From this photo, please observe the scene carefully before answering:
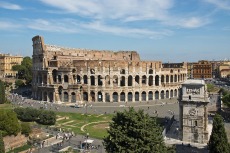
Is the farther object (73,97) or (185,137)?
(73,97)

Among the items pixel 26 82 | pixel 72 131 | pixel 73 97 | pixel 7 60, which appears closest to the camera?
pixel 72 131

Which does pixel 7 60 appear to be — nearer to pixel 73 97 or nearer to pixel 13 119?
pixel 73 97

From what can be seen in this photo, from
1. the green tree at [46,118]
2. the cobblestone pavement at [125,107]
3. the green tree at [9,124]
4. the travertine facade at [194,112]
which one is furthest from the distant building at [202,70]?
the green tree at [9,124]

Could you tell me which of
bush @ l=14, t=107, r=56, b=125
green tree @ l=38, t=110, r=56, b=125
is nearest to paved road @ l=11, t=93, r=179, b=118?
green tree @ l=38, t=110, r=56, b=125

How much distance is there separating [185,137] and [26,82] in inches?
3183

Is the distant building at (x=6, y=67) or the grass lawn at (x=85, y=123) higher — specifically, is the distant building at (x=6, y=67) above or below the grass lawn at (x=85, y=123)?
above

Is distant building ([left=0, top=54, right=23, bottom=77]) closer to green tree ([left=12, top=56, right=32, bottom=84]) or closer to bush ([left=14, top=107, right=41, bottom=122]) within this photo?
green tree ([left=12, top=56, right=32, bottom=84])

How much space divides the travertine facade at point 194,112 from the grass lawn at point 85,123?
41.0 feet

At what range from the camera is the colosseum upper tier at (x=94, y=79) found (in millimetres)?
79688

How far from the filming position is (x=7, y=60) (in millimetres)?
136625

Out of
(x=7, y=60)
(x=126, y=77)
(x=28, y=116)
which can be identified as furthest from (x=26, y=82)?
(x=28, y=116)

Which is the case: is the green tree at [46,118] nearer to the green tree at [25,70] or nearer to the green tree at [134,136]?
the green tree at [134,136]

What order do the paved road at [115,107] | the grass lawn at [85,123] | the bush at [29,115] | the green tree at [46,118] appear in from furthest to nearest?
the paved road at [115,107], the bush at [29,115], the green tree at [46,118], the grass lawn at [85,123]

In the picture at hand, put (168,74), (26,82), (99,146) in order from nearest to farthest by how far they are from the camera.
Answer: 1. (99,146)
2. (168,74)
3. (26,82)
